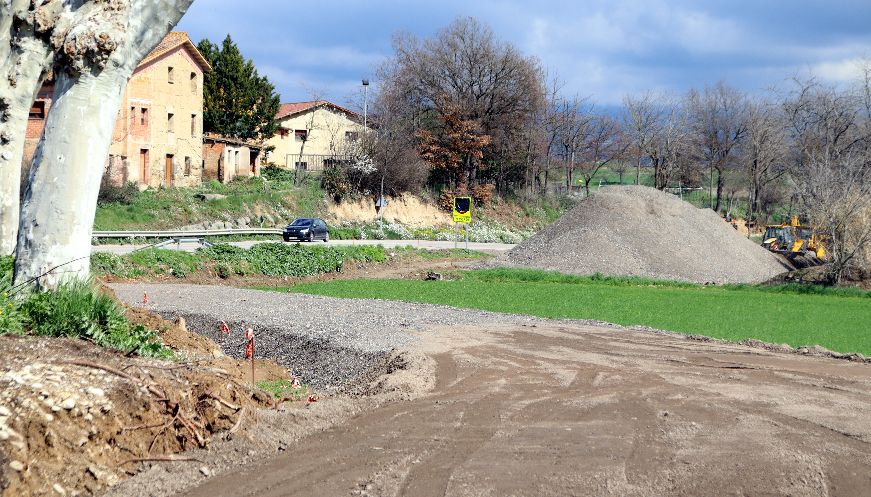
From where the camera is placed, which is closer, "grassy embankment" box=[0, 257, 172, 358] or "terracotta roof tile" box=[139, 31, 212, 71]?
"grassy embankment" box=[0, 257, 172, 358]

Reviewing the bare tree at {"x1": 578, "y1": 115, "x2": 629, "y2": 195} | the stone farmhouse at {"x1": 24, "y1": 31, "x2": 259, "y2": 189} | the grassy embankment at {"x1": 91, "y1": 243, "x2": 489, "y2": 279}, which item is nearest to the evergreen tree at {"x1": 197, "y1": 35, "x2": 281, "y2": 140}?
the stone farmhouse at {"x1": 24, "y1": 31, "x2": 259, "y2": 189}

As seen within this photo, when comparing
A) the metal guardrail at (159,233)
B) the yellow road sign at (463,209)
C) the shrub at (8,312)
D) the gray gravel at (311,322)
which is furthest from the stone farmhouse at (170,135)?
the shrub at (8,312)

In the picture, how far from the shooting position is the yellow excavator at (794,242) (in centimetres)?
4888

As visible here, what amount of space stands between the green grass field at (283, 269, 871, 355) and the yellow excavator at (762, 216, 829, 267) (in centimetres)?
1402

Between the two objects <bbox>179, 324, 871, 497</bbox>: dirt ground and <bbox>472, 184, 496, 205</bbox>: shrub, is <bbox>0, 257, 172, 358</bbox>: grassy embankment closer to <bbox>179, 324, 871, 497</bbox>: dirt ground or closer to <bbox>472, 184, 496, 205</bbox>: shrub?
<bbox>179, 324, 871, 497</bbox>: dirt ground

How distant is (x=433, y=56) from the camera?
79750 millimetres

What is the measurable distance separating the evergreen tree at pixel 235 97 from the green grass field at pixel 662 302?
37.5 metres

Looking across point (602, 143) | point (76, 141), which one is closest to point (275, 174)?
point (602, 143)

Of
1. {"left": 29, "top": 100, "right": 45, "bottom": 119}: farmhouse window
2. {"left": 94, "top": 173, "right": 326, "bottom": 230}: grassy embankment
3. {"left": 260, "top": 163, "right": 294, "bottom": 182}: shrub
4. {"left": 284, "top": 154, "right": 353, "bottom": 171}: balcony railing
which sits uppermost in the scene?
{"left": 29, "top": 100, "right": 45, "bottom": 119}: farmhouse window

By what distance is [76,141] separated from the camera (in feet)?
35.1

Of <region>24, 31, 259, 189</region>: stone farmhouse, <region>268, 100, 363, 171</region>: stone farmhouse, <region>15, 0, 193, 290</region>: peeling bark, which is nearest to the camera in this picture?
<region>15, 0, 193, 290</region>: peeling bark

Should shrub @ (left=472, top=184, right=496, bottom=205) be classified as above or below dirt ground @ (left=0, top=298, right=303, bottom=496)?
above

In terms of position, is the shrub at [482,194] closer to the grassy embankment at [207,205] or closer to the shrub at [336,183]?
the shrub at [336,183]

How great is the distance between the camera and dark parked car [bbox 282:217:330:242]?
160 feet
